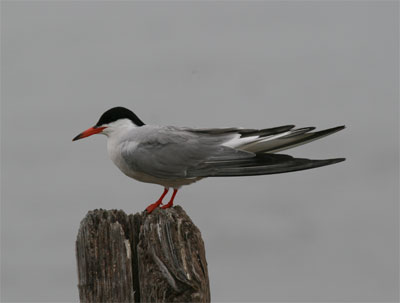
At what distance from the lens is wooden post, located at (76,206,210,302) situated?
4352 mm

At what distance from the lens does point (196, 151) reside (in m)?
6.53

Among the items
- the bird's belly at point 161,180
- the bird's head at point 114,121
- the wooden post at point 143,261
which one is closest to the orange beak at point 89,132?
the bird's head at point 114,121

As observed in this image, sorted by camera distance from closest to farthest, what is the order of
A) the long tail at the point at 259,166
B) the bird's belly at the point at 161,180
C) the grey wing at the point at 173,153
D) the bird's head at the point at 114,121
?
1. the long tail at the point at 259,166
2. the grey wing at the point at 173,153
3. the bird's belly at the point at 161,180
4. the bird's head at the point at 114,121

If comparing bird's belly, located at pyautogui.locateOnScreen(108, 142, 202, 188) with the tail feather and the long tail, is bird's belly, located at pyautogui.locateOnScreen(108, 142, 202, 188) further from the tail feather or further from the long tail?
the tail feather

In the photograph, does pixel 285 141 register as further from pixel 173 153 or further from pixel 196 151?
pixel 173 153

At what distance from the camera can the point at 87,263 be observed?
14.7 feet

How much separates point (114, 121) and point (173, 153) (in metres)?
1.10

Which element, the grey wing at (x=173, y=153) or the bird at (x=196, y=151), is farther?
the grey wing at (x=173, y=153)

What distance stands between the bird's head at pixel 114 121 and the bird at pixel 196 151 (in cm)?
19

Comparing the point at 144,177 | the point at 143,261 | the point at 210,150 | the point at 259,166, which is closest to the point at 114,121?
the point at 144,177

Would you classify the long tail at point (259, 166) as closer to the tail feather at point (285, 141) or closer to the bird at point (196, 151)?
the bird at point (196, 151)

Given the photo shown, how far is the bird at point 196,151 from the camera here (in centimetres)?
614

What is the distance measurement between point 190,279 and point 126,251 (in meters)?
0.55

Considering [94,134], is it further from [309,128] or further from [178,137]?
[309,128]
